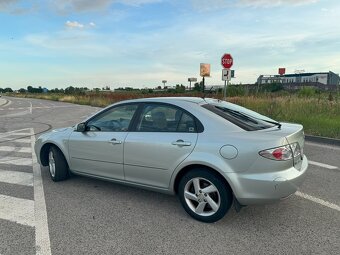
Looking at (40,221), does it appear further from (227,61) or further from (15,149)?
(227,61)

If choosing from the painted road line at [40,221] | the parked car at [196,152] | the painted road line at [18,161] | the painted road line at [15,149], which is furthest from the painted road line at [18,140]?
the parked car at [196,152]

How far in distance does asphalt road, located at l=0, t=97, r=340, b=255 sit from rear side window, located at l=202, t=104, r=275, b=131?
43.6 inches

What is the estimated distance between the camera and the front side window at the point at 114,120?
14.6 feet

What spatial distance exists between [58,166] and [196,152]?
2.69 meters

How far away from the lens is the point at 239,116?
13.3 feet

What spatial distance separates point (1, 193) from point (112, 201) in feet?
6.00

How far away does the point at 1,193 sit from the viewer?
4797 mm

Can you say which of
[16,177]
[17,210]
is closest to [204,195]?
[17,210]

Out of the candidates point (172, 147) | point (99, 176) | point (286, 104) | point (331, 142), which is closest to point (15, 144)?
point (99, 176)

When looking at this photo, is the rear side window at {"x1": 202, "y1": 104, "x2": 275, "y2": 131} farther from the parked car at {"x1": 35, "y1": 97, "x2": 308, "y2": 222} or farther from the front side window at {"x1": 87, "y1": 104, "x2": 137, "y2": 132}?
the front side window at {"x1": 87, "y1": 104, "x2": 137, "y2": 132}

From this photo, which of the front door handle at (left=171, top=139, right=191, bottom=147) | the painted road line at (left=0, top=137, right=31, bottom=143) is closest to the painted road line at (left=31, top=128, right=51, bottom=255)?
the front door handle at (left=171, top=139, right=191, bottom=147)

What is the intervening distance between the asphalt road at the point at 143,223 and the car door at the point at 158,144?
1.58 feet

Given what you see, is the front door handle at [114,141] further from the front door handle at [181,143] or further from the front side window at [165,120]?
the front door handle at [181,143]

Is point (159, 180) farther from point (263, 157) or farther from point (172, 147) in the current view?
point (263, 157)
